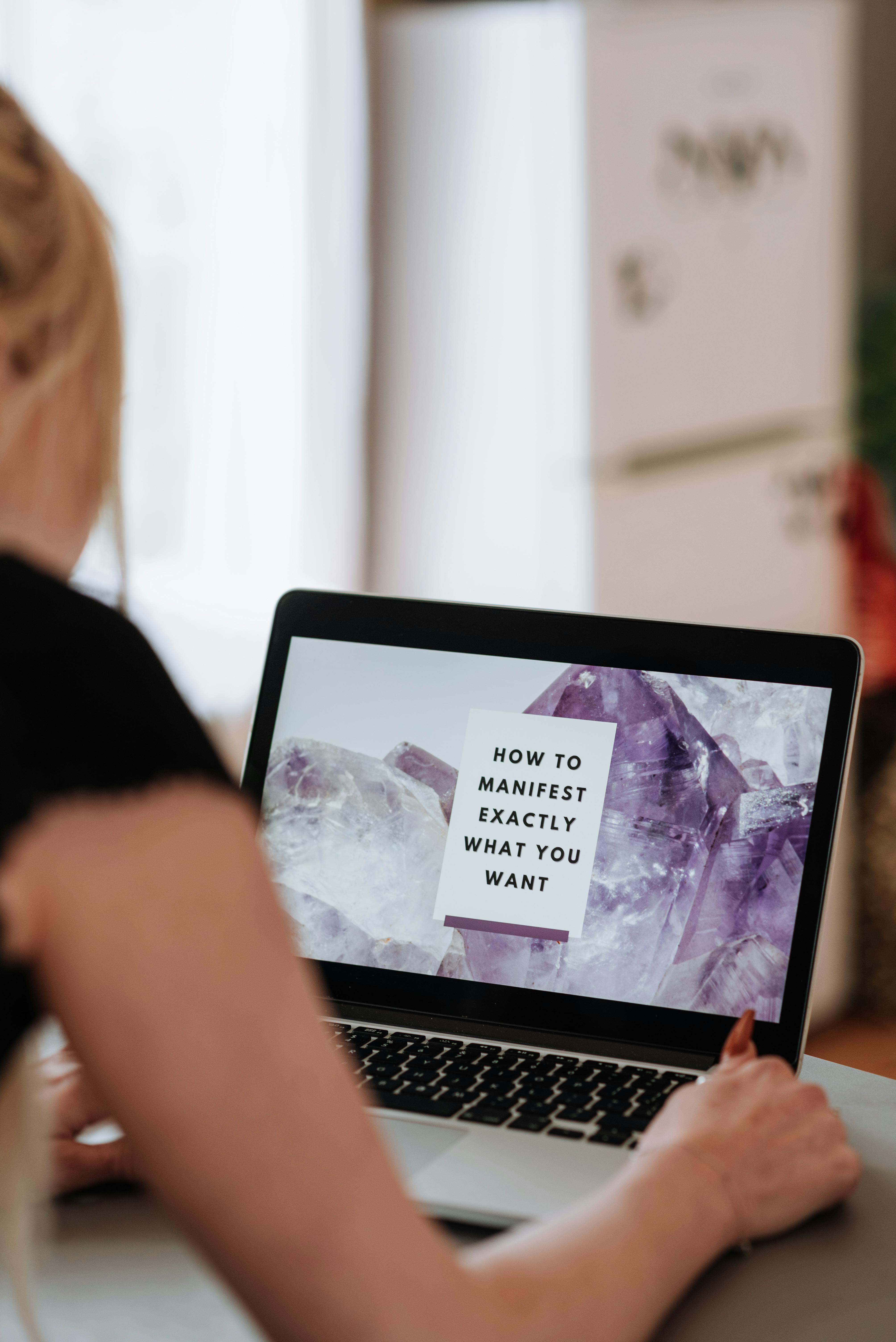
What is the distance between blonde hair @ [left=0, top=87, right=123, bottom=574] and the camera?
1.75ft

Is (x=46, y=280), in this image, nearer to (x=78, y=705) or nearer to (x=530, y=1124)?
(x=78, y=705)

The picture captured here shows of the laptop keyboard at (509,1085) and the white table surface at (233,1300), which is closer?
the white table surface at (233,1300)

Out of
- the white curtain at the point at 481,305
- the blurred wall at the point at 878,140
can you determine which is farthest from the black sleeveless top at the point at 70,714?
the blurred wall at the point at 878,140

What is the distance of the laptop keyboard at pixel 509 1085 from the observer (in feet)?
2.33

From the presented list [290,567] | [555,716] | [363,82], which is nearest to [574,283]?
[363,82]

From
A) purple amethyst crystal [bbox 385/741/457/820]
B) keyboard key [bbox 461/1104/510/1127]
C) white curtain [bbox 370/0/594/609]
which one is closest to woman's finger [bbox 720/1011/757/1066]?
keyboard key [bbox 461/1104/510/1127]

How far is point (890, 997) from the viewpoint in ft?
8.95

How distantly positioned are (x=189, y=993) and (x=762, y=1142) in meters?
0.32

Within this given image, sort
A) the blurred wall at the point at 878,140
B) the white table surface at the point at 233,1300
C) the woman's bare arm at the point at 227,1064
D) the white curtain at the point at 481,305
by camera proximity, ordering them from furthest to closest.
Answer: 1. the blurred wall at the point at 878,140
2. the white curtain at the point at 481,305
3. the white table surface at the point at 233,1300
4. the woman's bare arm at the point at 227,1064

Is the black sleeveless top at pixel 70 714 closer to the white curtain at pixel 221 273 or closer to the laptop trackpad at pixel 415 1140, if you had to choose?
the laptop trackpad at pixel 415 1140

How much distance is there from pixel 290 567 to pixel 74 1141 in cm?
154

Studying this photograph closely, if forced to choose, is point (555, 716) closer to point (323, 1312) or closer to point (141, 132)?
point (323, 1312)

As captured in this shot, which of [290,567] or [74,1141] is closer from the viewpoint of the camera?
[74,1141]

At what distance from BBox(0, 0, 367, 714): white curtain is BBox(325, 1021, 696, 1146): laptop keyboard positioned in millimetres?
1194
